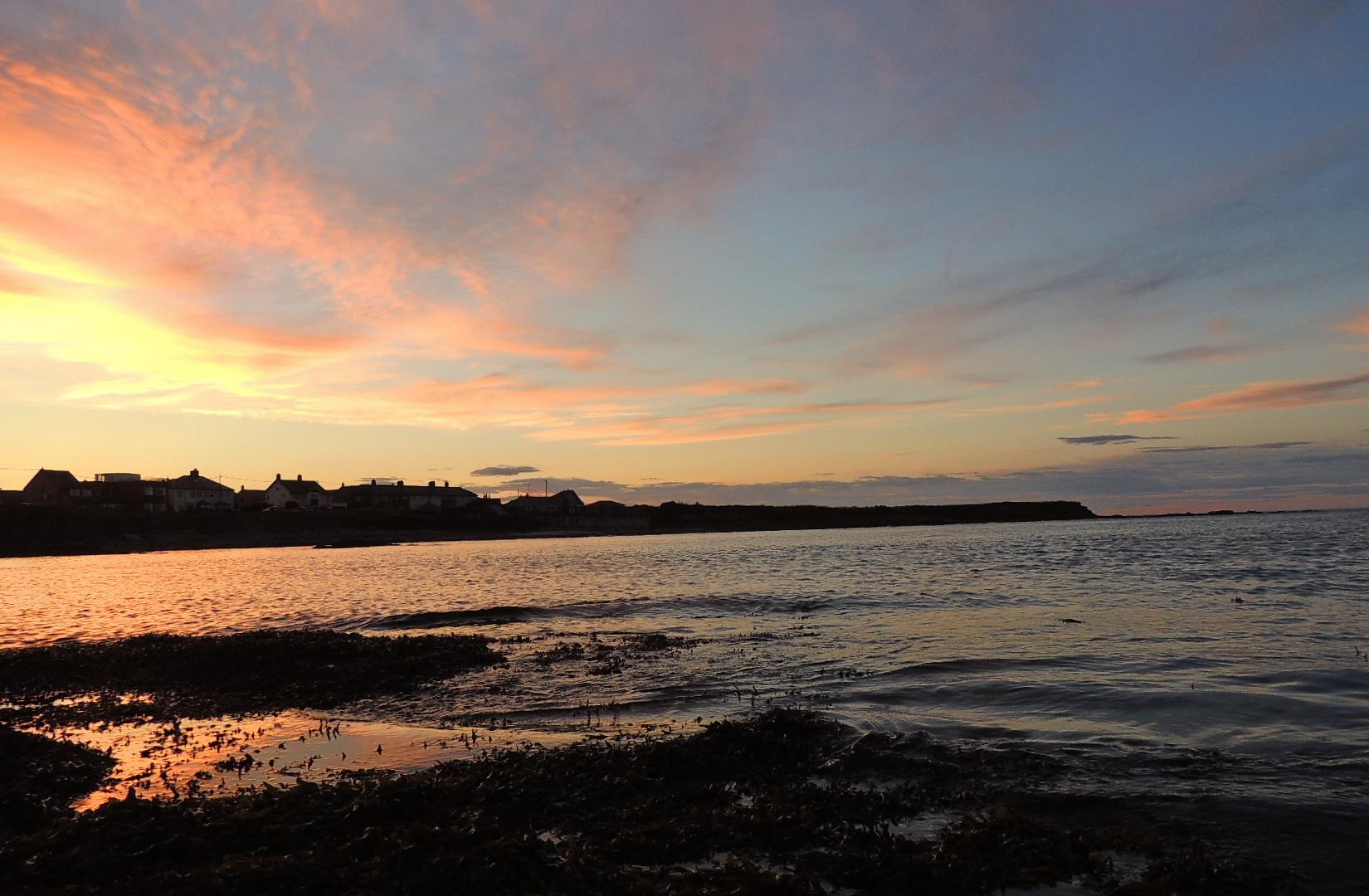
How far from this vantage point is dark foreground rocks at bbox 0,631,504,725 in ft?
56.7

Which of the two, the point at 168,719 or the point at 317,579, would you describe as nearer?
the point at 168,719

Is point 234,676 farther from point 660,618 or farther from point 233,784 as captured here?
point 660,618

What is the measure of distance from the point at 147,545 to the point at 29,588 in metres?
62.9

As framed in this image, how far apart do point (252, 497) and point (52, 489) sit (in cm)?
3804

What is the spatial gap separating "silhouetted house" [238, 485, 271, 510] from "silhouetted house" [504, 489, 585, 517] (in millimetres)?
49100

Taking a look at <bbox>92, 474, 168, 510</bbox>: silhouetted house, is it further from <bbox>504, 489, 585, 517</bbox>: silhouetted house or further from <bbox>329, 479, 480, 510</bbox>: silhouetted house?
<bbox>504, 489, 585, 517</bbox>: silhouetted house

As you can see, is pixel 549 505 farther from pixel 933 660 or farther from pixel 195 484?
pixel 933 660

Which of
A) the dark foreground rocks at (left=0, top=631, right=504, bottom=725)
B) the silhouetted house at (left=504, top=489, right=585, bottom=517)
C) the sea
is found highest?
the silhouetted house at (left=504, top=489, right=585, bottom=517)

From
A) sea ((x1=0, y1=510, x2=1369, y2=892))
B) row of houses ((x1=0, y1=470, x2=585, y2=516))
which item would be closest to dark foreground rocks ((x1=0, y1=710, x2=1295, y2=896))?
sea ((x1=0, y1=510, x2=1369, y2=892))

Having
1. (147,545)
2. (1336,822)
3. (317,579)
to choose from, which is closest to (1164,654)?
(1336,822)

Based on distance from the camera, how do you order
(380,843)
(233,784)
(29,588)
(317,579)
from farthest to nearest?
(317,579) < (29,588) < (233,784) < (380,843)

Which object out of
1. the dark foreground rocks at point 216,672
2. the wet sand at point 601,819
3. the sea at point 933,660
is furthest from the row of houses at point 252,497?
the wet sand at point 601,819

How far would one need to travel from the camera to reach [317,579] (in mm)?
55469

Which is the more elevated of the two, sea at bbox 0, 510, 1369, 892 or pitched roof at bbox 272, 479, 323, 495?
pitched roof at bbox 272, 479, 323, 495
